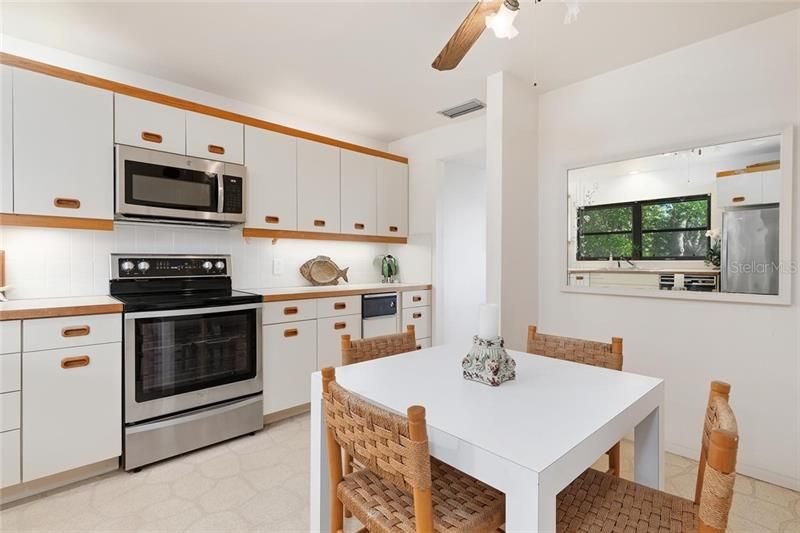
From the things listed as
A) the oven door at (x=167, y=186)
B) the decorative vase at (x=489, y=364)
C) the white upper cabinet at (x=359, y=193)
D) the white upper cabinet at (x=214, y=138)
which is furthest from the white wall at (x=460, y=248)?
the decorative vase at (x=489, y=364)

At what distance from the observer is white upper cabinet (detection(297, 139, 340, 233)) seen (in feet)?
10.7

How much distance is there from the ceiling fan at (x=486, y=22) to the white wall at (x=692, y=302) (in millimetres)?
1523

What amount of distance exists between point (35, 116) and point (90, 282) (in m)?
1.00

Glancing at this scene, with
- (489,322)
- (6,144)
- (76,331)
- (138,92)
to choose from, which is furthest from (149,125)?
(489,322)

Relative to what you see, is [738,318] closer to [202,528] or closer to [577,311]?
[577,311]

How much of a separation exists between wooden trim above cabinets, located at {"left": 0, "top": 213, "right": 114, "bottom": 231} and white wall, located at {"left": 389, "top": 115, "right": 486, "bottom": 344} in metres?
2.58

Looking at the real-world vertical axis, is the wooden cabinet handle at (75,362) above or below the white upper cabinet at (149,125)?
below

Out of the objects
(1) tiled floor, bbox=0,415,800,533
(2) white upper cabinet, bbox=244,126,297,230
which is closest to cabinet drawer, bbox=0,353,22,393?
(1) tiled floor, bbox=0,415,800,533

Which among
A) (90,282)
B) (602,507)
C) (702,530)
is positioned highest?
(90,282)

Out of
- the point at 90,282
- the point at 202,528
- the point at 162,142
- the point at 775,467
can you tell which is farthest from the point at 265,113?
the point at 775,467

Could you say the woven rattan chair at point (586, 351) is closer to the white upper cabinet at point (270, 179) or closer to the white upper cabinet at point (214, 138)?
the white upper cabinet at point (270, 179)

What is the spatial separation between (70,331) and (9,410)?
42cm

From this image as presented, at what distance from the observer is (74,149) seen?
2268 millimetres

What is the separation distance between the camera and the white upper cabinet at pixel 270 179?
299cm
